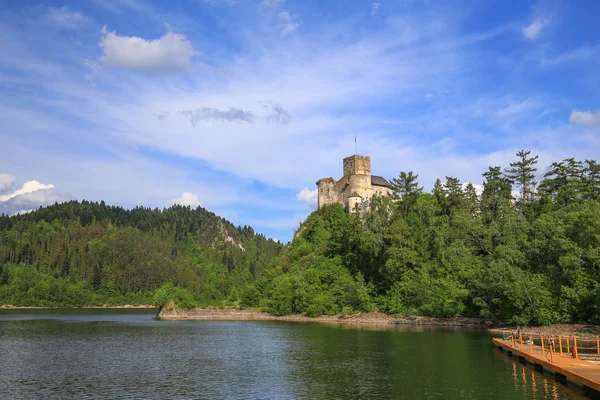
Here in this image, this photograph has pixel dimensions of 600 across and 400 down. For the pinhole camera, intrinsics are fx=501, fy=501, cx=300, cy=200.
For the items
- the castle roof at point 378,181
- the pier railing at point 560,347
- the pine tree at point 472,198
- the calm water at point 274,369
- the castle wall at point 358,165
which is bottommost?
the calm water at point 274,369

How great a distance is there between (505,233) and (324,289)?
116 ft

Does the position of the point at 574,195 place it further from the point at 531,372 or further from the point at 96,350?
the point at 96,350

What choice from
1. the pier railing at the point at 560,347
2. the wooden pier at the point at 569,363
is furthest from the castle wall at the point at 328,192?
the wooden pier at the point at 569,363

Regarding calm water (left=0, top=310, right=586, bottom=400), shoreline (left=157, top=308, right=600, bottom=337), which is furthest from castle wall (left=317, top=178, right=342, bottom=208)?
calm water (left=0, top=310, right=586, bottom=400)

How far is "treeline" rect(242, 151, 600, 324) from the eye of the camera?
55.8 meters

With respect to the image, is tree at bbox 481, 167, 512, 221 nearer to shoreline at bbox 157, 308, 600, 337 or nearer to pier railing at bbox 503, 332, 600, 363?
shoreline at bbox 157, 308, 600, 337

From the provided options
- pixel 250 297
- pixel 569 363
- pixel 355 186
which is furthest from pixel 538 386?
pixel 250 297

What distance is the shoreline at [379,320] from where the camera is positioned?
53500mm

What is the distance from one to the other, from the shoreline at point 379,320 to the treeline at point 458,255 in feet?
4.42

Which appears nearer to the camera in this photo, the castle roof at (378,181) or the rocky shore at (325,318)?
the rocky shore at (325,318)

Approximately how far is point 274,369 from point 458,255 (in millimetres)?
47392

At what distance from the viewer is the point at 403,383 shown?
96.9 ft

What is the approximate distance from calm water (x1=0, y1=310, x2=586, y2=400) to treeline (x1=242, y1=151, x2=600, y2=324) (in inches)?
412

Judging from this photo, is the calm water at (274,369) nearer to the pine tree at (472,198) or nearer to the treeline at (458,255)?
the treeline at (458,255)
